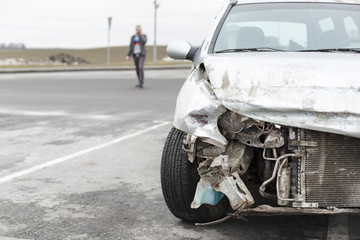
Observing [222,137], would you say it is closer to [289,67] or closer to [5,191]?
[289,67]

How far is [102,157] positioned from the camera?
6.50 m

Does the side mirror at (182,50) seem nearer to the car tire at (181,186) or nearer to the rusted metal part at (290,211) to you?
the car tire at (181,186)

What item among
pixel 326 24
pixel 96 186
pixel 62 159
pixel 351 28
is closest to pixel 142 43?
pixel 62 159

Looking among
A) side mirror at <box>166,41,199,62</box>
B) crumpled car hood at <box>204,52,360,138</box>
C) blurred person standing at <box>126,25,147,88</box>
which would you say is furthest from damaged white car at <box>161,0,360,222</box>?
blurred person standing at <box>126,25,147,88</box>

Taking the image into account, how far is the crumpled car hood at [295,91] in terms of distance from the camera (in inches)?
129

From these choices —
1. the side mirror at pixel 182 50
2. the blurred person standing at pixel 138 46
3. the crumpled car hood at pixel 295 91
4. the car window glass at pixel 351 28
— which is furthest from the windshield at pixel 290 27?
the blurred person standing at pixel 138 46

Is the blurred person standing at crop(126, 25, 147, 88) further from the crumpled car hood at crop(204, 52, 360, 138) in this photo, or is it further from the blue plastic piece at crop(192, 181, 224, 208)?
the blue plastic piece at crop(192, 181, 224, 208)

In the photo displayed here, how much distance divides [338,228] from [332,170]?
855 millimetres

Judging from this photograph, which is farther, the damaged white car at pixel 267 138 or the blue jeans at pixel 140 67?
the blue jeans at pixel 140 67

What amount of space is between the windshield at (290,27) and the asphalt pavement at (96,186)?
4.58 feet

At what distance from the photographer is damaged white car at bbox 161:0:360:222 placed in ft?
11.0

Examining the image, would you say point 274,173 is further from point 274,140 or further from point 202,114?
point 202,114

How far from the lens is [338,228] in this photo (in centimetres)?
404

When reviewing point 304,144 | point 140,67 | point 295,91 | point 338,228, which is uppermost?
point 295,91
